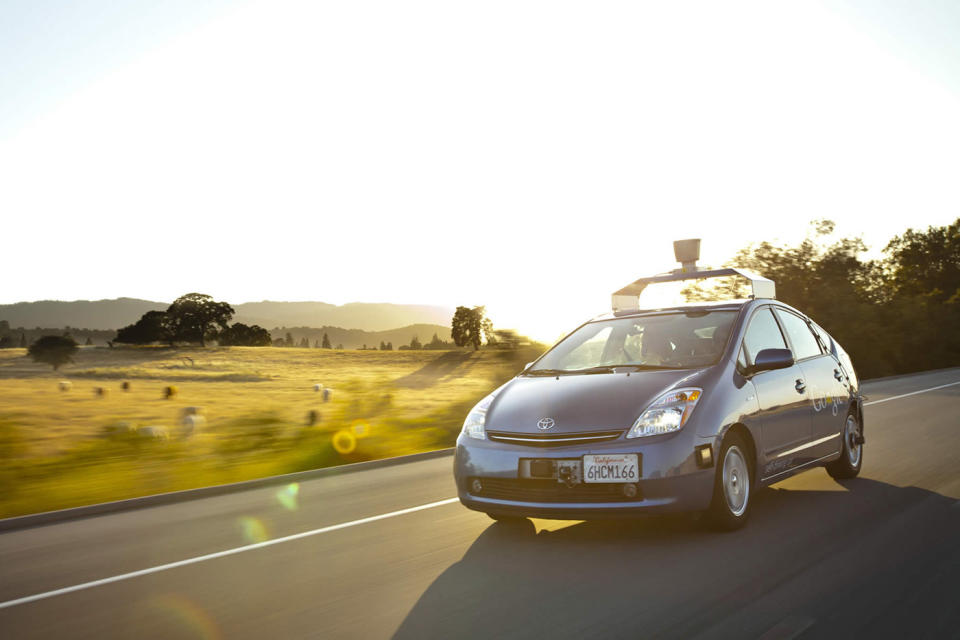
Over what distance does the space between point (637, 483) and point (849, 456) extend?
3.64 metres

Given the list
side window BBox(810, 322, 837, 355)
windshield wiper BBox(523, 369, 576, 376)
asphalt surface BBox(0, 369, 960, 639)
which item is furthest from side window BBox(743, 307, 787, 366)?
windshield wiper BBox(523, 369, 576, 376)

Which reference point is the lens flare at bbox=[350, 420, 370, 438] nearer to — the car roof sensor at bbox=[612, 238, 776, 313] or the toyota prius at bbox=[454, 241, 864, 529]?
the car roof sensor at bbox=[612, 238, 776, 313]

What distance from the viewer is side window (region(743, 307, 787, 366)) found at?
6764 mm

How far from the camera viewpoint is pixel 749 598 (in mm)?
4449

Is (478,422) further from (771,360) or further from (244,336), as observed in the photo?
(244,336)

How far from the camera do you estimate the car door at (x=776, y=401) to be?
253 inches

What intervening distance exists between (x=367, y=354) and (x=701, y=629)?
55.2 meters

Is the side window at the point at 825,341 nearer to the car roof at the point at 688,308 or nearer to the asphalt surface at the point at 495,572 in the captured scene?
the asphalt surface at the point at 495,572

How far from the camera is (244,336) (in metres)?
77.9

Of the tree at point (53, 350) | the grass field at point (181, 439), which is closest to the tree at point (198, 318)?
the tree at point (53, 350)

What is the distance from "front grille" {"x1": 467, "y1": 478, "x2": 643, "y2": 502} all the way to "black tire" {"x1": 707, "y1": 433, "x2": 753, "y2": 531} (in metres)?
0.66

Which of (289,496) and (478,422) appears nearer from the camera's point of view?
(478,422)

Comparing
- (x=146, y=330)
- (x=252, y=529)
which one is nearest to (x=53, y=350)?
(x=146, y=330)

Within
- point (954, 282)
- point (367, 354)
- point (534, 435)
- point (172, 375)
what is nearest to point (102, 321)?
point (367, 354)
